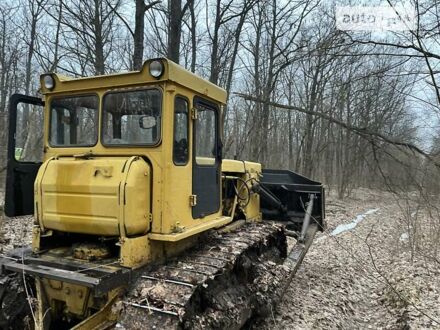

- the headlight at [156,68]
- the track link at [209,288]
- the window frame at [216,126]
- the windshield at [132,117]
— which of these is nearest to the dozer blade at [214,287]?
the track link at [209,288]

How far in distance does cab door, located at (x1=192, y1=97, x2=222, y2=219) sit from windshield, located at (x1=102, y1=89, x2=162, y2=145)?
1.84 ft

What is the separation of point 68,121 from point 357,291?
559 centimetres

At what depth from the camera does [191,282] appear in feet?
13.6

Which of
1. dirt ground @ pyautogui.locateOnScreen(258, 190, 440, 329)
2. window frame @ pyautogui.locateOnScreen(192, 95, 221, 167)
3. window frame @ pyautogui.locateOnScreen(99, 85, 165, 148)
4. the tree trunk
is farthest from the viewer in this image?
the tree trunk

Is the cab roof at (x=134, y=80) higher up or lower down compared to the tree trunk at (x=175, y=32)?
lower down

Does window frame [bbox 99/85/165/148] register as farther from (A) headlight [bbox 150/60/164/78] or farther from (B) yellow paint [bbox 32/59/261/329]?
(A) headlight [bbox 150/60/164/78]

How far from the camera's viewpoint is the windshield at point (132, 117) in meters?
4.52

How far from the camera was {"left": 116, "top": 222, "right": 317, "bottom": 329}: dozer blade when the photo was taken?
3.80 m

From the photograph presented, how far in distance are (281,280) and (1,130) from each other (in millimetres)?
13415

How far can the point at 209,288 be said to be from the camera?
461 cm

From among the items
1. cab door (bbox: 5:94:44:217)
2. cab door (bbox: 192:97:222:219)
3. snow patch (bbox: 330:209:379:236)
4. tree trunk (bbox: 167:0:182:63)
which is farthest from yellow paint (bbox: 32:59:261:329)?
snow patch (bbox: 330:209:379:236)

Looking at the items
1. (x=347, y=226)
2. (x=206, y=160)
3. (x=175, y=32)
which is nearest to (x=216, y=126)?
(x=206, y=160)

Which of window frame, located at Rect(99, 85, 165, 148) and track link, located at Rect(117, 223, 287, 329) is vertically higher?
window frame, located at Rect(99, 85, 165, 148)

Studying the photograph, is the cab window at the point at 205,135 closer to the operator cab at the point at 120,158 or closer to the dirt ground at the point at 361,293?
the operator cab at the point at 120,158
